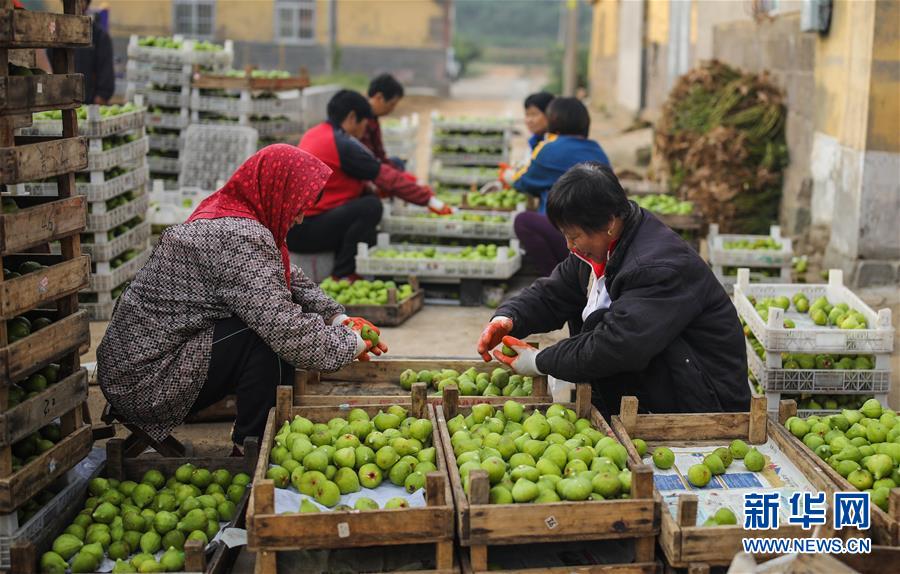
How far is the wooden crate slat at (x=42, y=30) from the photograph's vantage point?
11.6 feet

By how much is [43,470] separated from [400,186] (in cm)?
502

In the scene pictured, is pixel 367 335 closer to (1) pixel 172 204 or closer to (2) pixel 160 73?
(1) pixel 172 204

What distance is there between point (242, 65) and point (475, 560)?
3156 cm

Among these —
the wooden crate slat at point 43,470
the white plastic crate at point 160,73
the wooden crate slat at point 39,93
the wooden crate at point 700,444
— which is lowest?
the wooden crate slat at point 43,470

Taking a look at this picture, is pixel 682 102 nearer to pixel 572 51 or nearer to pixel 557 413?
pixel 557 413

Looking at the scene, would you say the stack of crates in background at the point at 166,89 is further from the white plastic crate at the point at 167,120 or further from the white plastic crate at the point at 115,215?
the white plastic crate at the point at 115,215

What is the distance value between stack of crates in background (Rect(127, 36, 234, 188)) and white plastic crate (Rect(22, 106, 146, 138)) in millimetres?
3376

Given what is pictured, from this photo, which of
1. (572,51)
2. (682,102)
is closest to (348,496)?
(682,102)

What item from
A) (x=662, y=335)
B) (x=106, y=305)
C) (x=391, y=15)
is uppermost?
(x=391, y=15)

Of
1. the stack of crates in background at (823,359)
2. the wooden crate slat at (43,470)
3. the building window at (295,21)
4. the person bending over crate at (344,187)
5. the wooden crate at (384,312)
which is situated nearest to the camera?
the wooden crate slat at (43,470)

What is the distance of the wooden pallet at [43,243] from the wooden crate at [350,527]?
3.17ft

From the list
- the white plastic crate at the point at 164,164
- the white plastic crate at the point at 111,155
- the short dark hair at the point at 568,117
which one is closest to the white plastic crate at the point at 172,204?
the white plastic crate at the point at 111,155

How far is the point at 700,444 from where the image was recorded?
13.6 ft

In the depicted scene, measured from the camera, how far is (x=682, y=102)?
39.4ft
